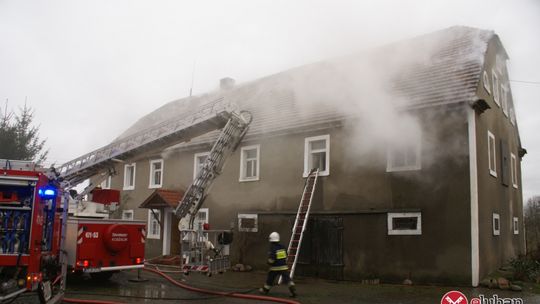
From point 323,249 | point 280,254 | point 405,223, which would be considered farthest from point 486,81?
point 280,254

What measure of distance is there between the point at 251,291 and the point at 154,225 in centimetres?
989

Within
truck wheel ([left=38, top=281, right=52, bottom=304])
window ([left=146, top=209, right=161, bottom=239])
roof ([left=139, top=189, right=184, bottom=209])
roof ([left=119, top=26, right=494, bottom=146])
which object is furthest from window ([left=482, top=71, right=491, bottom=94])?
window ([left=146, top=209, right=161, bottom=239])

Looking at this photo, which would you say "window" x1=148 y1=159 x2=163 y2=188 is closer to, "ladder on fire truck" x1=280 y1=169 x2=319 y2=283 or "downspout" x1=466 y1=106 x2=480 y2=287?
"ladder on fire truck" x1=280 y1=169 x2=319 y2=283

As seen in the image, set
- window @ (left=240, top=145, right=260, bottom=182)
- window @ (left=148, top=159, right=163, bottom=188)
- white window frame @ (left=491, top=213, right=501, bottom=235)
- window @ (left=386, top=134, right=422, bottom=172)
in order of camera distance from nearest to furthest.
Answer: window @ (left=386, top=134, right=422, bottom=172) < white window frame @ (left=491, top=213, right=501, bottom=235) < window @ (left=240, top=145, right=260, bottom=182) < window @ (left=148, top=159, right=163, bottom=188)

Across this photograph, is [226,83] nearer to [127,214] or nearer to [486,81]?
[127,214]

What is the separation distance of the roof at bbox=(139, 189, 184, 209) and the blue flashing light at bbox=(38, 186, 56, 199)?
28.9ft

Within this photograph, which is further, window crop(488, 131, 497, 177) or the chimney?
the chimney

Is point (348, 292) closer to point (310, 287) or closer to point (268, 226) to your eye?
point (310, 287)

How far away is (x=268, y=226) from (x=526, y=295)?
7589mm

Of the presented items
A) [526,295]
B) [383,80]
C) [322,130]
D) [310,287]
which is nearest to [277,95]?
[322,130]

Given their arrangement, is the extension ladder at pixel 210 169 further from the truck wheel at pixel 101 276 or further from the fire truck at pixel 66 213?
the truck wheel at pixel 101 276

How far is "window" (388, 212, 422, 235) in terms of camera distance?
12376 millimetres

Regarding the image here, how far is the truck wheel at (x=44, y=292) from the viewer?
760cm

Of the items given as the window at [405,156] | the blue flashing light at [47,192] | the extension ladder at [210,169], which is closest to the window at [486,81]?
the window at [405,156]
